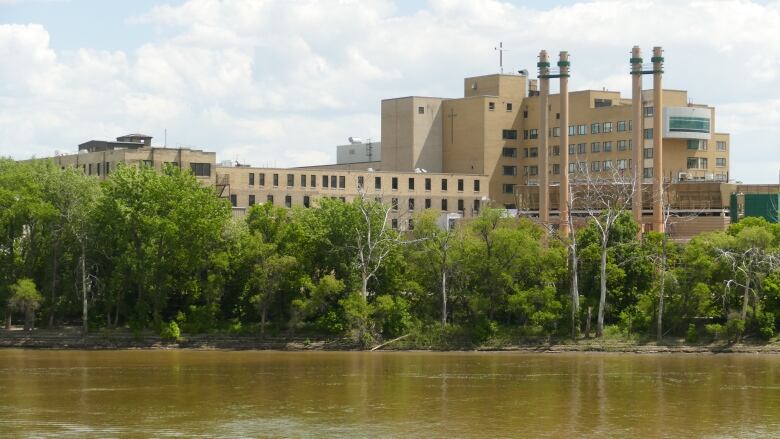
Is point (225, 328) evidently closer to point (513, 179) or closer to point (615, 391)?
point (615, 391)

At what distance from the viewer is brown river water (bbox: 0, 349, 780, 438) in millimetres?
56875

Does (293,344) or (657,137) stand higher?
(657,137)

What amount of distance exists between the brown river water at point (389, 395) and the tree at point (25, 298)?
362 inches

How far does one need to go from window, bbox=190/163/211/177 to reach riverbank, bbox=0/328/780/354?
134 feet

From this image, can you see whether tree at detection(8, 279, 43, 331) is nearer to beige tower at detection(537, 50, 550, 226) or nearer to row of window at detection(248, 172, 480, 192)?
row of window at detection(248, 172, 480, 192)

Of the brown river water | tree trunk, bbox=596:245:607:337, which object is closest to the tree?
the brown river water

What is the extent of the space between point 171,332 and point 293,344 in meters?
9.62

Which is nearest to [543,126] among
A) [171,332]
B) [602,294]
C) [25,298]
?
[602,294]

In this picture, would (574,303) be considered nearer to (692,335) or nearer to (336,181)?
(692,335)

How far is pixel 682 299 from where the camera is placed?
10025cm

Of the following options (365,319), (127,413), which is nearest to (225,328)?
(365,319)

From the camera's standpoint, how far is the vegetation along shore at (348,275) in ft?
329

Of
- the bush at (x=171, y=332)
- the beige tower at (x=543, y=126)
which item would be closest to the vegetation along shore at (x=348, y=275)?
the bush at (x=171, y=332)

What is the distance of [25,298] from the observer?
106 m
